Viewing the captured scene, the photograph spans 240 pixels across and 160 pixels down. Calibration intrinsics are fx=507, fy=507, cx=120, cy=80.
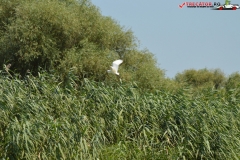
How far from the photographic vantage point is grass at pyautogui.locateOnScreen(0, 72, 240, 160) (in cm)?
781

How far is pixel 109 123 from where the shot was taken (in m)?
9.40

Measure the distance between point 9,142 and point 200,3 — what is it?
1176 cm

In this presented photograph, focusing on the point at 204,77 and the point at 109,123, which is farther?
the point at 204,77

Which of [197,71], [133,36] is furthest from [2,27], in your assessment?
[197,71]

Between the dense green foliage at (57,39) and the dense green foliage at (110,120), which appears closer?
the dense green foliage at (110,120)

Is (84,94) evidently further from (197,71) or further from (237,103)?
(197,71)

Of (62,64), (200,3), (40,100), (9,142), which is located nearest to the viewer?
(9,142)

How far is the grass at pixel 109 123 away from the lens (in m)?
7.81

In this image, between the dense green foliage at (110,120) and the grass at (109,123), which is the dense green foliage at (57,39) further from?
the grass at (109,123)

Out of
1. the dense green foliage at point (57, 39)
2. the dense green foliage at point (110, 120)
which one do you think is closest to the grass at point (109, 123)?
the dense green foliage at point (110, 120)

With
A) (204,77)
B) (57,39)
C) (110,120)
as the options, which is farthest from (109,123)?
(204,77)

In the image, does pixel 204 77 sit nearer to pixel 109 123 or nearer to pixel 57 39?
pixel 57 39

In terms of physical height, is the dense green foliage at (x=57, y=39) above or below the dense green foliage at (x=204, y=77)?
below

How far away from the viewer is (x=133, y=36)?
872 inches
